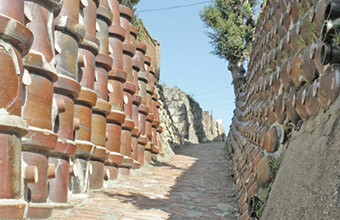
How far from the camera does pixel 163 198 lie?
5.84m

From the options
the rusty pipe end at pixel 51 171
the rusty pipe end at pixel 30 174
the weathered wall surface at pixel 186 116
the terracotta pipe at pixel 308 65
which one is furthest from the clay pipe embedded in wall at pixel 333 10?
the weathered wall surface at pixel 186 116

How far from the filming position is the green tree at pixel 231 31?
54.0 ft

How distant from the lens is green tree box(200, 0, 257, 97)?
16.5 meters

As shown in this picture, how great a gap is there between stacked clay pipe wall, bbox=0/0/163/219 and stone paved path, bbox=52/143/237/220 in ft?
0.81

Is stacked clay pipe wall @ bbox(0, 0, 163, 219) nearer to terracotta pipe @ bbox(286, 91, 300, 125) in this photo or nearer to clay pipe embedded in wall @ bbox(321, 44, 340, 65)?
terracotta pipe @ bbox(286, 91, 300, 125)

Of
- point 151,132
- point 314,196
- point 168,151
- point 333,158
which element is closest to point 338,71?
point 333,158

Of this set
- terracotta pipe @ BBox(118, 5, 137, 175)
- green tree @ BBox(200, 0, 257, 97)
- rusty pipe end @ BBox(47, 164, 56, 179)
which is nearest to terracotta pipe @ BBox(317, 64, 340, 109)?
rusty pipe end @ BBox(47, 164, 56, 179)

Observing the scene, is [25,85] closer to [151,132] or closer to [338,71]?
[338,71]

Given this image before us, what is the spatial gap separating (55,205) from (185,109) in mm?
16727

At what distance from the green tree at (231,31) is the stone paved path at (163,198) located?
26.6ft

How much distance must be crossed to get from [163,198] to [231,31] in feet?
39.7

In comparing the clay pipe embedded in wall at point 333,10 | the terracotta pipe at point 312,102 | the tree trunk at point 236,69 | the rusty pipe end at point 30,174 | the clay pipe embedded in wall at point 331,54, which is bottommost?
the rusty pipe end at point 30,174

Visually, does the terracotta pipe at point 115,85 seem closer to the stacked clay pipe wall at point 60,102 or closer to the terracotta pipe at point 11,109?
the stacked clay pipe wall at point 60,102

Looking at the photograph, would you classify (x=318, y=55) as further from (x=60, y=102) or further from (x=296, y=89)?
(x=60, y=102)
